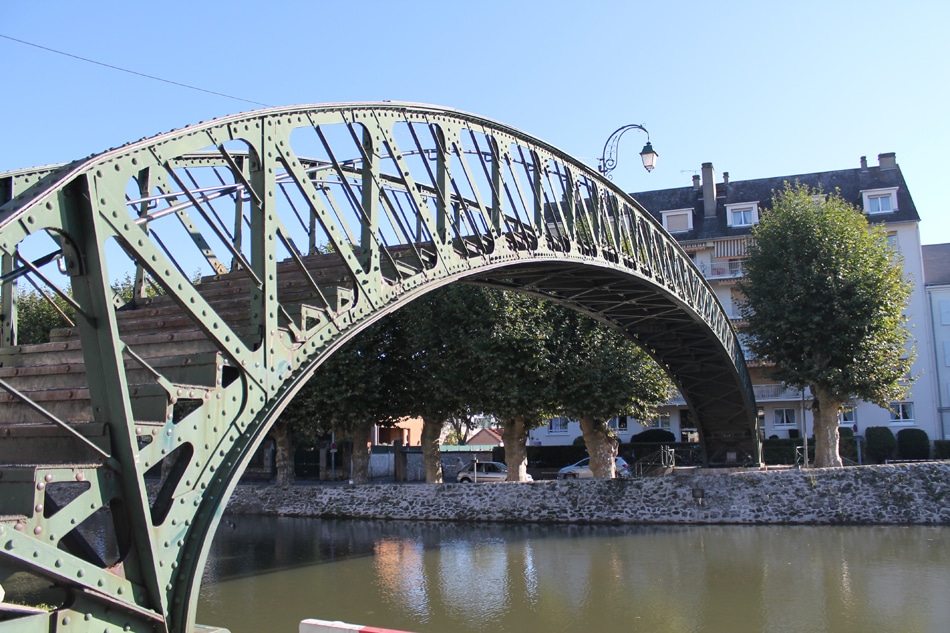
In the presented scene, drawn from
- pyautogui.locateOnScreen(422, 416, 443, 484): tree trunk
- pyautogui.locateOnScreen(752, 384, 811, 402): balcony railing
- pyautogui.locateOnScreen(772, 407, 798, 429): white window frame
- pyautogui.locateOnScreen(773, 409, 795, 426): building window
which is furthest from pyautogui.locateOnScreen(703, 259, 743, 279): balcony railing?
pyautogui.locateOnScreen(422, 416, 443, 484): tree trunk

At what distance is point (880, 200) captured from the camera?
42781mm

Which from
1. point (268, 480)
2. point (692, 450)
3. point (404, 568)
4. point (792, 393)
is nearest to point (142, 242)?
point (404, 568)

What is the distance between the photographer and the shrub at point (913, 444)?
36.9m

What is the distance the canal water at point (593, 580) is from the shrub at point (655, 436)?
17.0 m

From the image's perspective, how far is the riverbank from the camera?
24.4m

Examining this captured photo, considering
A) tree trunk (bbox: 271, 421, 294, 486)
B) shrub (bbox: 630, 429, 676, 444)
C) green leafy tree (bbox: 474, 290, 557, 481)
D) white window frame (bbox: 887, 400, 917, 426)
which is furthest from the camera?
shrub (bbox: 630, 429, 676, 444)

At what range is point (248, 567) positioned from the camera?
62.9 feet

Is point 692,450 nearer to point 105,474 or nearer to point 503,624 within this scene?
point 503,624

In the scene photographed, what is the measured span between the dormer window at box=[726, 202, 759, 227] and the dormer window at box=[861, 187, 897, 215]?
5.46 metres

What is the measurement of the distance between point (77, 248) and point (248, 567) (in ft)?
48.7

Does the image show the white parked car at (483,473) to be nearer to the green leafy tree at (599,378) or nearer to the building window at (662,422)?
the green leafy tree at (599,378)

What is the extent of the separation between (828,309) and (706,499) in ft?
24.3

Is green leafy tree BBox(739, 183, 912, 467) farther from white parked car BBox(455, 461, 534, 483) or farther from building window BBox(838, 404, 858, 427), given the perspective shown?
building window BBox(838, 404, 858, 427)

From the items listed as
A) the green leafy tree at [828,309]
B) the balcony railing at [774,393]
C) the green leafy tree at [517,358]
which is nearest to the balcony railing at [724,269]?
the balcony railing at [774,393]
